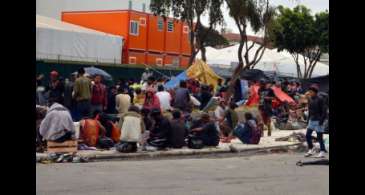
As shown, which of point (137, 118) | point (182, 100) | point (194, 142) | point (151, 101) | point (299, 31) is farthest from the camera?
point (299, 31)

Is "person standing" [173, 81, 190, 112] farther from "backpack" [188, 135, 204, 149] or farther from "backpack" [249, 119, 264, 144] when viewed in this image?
"backpack" [188, 135, 204, 149]

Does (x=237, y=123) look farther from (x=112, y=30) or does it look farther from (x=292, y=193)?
(x=112, y=30)

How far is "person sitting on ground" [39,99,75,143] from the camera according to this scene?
43.1 feet

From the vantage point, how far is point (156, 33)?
2130 inches

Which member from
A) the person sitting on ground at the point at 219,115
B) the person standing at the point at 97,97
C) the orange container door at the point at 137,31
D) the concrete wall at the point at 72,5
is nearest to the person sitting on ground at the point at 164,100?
the person sitting on ground at the point at 219,115

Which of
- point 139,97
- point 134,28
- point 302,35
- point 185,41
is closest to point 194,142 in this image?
point 139,97

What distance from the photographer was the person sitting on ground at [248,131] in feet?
57.5

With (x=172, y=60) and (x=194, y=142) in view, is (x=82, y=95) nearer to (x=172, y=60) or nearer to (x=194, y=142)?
(x=194, y=142)

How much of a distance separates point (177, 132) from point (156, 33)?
39126 millimetres

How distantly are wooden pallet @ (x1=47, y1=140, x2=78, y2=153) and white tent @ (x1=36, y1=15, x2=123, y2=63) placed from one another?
28.8m

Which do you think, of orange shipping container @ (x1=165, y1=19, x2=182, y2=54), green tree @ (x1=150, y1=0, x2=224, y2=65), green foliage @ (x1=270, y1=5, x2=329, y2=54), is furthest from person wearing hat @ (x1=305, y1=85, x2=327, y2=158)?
orange shipping container @ (x1=165, y1=19, x2=182, y2=54)

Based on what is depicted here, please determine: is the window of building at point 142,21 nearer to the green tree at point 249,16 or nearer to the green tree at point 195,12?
the green tree at point 195,12

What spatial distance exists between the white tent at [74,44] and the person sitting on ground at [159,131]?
2740 centimetres

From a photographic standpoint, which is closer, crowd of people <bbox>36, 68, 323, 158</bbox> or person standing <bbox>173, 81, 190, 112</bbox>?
crowd of people <bbox>36, 68, 323, 158</bbox>
